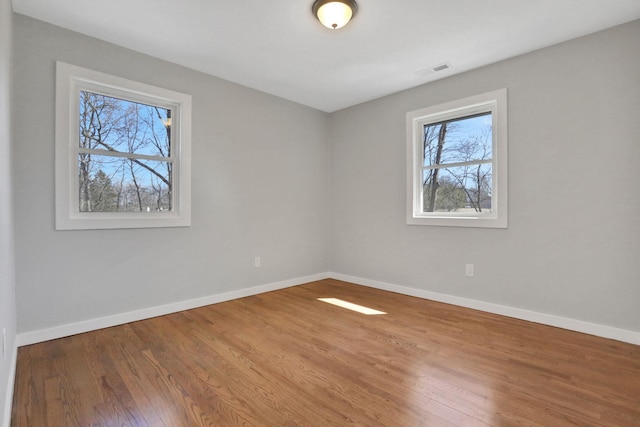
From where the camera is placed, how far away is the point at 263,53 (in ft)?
9.51

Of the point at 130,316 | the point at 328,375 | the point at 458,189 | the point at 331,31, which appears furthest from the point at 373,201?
the point at 130,316

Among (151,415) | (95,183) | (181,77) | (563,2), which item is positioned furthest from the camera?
(181,77)

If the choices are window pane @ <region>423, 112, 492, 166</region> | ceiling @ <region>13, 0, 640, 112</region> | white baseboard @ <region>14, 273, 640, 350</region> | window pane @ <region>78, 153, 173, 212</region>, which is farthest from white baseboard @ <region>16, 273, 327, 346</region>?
window pane @ <region>423, 112, 492, 166</region>

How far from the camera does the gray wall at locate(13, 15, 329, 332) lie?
2344 mm

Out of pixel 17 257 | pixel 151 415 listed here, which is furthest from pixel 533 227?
pixel 17 257

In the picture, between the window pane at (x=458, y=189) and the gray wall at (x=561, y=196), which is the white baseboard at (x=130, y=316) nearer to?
the gray wall at (x=561, y=196)

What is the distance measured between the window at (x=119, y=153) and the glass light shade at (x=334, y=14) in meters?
1.69

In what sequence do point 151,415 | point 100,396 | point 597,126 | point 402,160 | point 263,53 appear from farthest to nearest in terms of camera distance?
1. point 402,160
2. point 263,53
3. point 597,126
4. point 100,396
5. point 151,415

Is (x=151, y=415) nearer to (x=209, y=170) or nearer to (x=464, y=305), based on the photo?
(x=209, y=170)

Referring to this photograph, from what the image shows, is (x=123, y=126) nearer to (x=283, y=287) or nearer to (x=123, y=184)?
(x=123, y=184)

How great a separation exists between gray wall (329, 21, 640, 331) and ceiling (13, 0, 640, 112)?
0.24 metres

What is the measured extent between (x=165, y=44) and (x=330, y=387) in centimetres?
302

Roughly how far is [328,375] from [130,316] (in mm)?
1973

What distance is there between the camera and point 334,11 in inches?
85.2
